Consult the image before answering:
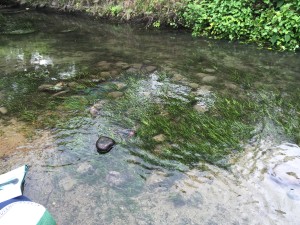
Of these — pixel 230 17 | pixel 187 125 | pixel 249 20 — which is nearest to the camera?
pixel 187 125

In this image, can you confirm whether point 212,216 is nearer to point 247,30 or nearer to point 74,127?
point 74,127

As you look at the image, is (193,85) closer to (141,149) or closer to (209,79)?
(209,79)

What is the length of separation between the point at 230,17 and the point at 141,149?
5.46 meters

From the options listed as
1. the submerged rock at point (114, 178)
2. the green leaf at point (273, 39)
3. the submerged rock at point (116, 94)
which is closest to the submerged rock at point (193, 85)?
the submerged rock at point (116, 94)

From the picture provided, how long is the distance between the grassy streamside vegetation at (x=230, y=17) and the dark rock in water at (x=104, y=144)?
17.4ft

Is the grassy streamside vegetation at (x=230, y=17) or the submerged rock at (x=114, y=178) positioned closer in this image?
the submerged rock at (x=114, y=178)

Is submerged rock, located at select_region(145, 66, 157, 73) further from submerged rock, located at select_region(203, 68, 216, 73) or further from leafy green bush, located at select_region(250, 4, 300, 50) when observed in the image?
leafy green bush, located at select_region(250, 4, 300, 50)

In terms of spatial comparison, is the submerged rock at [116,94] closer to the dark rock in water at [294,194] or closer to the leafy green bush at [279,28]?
the dark rock in water at [294,194]

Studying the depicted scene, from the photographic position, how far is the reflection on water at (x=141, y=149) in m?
3.24

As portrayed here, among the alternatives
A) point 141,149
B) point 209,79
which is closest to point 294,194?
point 141,149

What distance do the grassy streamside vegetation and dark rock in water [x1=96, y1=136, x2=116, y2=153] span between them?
5.31 meters

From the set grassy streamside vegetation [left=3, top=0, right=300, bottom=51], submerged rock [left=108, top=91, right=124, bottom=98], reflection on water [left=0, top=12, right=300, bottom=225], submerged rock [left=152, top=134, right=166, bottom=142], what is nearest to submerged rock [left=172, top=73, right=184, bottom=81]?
reflection on water [left=0, top=12, right=300, bottom=225]

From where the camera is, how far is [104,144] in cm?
418

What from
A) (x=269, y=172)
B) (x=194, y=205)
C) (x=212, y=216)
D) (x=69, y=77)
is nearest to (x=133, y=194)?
(x=194, y=205)
